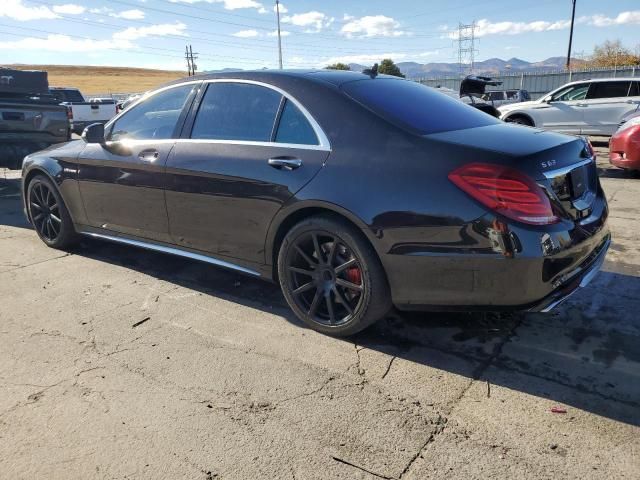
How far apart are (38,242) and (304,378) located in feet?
13.6

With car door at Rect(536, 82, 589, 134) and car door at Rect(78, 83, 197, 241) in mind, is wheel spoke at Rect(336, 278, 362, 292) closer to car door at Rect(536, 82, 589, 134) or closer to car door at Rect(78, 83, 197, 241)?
car door at Rect(78, 83, 197, 241)

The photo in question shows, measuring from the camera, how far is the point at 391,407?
2.63 m

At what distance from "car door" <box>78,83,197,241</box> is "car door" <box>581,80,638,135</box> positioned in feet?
38.9

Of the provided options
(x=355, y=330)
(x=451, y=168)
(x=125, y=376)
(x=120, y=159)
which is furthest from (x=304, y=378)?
(x=120, y=159)

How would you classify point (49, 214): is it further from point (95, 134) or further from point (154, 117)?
point (154, 117)

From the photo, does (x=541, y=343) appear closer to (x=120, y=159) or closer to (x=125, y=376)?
(x=125, y=376)

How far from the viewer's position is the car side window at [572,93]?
43.1 ft

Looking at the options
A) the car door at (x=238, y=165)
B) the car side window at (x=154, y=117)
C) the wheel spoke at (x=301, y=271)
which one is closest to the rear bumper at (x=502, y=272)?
the wheel spoke at (x=301, y=271)

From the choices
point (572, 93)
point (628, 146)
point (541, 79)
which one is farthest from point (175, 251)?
point (541, 79)

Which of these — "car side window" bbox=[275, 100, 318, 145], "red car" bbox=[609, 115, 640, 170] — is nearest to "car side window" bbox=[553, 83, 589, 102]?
"red car" bbox=[609, 115, 640, 170]

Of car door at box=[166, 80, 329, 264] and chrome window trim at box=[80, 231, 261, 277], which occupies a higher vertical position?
car door at box=[166, 80, 329, 264]

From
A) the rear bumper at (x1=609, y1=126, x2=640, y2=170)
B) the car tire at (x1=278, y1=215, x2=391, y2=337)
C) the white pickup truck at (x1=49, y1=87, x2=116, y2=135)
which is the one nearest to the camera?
the car tire at (x1=278, y1=215, x2=391, y2=337)

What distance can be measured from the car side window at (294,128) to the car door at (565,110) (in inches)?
453

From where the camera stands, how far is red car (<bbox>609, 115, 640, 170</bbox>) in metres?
8.20
